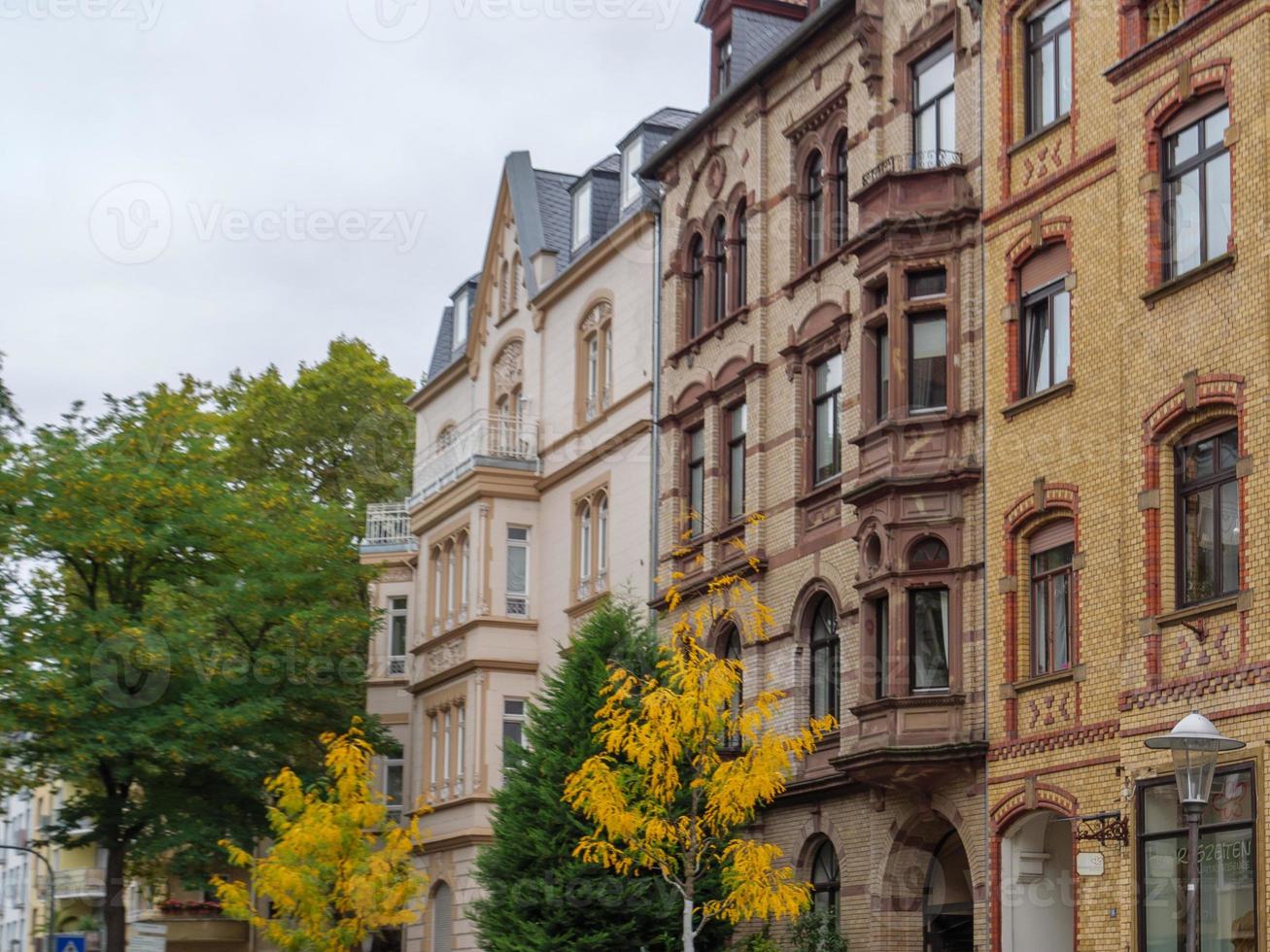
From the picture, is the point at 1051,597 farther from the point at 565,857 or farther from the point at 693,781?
the point at 565,857

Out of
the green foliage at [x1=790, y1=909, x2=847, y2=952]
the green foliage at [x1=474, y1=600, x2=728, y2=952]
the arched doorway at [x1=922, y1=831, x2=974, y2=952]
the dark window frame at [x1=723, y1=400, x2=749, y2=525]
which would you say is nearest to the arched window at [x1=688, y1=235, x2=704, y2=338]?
the dark window frame at [x1=723, y1=400, x2=749, y2=525]

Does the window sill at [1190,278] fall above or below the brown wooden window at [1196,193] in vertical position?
below

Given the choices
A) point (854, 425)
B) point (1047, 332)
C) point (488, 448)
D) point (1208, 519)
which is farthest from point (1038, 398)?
point (488, 448)

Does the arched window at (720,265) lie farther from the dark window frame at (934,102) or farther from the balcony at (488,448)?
the balcony at (488,448)

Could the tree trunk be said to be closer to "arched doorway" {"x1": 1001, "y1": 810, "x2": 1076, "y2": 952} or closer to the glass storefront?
"arched doorway" {"x1": 1001, "y1": 810, "x2": 1076, "y2": 952}

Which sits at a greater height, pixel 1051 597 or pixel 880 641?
pixel 1051 597

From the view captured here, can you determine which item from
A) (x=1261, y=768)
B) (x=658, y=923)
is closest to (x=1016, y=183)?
(x=1261, y=768)

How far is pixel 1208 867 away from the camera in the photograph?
72.1 feet

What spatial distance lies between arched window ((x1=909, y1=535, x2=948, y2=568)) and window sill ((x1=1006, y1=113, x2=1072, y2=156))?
5.10m

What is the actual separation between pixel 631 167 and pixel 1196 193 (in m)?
19.6

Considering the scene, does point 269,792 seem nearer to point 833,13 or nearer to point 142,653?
point 142,653

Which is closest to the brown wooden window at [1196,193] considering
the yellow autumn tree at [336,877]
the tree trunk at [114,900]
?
the yellow autumn tree at [336,877]

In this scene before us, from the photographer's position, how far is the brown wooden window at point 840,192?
106ft

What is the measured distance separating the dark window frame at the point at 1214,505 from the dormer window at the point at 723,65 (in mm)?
17051
